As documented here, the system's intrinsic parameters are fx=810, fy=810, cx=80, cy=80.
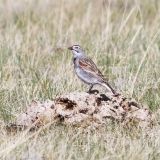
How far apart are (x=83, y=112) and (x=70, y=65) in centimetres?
223

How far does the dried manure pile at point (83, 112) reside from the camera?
23.6ft

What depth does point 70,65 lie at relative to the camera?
9414 mm

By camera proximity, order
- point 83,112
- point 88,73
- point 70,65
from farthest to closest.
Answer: point 70,65, point 88,73, point 83,112

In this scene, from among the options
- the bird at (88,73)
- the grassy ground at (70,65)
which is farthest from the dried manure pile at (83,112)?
the bird at (88,73)

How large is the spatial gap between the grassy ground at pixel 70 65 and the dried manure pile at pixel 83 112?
0.18 m

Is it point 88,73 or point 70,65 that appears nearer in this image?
point 88,73

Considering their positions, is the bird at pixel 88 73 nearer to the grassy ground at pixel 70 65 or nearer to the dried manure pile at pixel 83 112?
the grassy ground at pixel 70 65

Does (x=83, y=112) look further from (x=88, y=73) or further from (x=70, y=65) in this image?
(x=70, y=65)

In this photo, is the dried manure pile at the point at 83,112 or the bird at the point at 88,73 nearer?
the dried manure pile at the point at 83,112

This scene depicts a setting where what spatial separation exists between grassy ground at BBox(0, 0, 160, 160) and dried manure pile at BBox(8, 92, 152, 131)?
0.60 feet

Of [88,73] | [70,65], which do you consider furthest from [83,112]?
[70,65]

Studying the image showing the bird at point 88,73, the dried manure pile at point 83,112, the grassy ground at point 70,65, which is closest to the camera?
the grassy ground at point 70,65

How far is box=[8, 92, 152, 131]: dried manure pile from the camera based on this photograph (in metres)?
7.18

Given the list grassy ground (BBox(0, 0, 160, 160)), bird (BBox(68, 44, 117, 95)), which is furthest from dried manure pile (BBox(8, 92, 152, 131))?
bird (BBox(68, 44, 117, 95))
